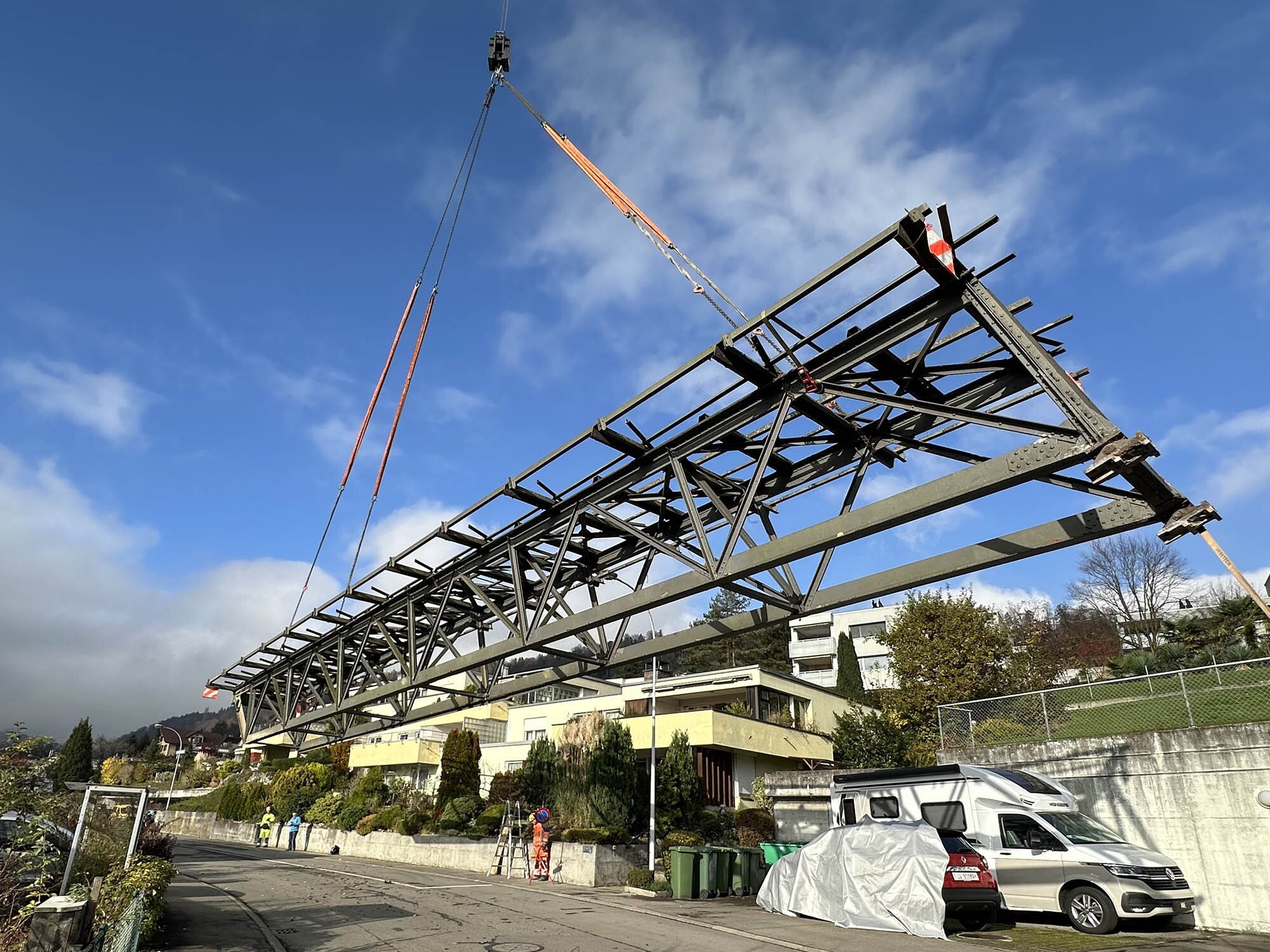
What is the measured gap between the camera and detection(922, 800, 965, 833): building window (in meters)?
13.4

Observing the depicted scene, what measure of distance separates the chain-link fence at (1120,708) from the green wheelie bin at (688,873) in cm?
668

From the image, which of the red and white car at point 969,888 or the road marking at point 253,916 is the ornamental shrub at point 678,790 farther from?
the road marking at point 253,916

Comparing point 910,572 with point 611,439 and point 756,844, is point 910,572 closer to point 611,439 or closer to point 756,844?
point 611,439

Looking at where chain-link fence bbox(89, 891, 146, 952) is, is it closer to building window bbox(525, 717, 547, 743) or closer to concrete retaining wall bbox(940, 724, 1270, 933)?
concrete retaining wall bbox(940, 724, 1270, 933)

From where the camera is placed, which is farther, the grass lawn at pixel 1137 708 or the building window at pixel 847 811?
→ the building window at pixel 847 811

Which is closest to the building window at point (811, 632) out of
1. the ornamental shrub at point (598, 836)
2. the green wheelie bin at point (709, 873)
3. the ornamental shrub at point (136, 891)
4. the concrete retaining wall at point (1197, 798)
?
the ornamental shrub at point (598, 836)

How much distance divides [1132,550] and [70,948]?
5784 centimetres

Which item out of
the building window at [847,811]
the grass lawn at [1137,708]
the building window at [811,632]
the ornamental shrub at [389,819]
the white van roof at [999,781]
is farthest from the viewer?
the building window at [811,632]

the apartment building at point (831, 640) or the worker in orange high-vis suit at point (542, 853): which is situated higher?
the apartment building at point (831, 640)

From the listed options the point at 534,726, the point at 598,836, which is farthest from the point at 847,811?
the point at 534,726

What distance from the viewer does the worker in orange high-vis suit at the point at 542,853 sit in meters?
19.3

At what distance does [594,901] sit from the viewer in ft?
49.8

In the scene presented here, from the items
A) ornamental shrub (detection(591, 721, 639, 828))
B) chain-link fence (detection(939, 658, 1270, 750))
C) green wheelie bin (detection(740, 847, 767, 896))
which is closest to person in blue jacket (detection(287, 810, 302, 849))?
ornamental shrub (detection(591, 721, 639, 828))

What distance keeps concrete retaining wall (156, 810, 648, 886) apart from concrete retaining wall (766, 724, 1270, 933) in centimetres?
1034
